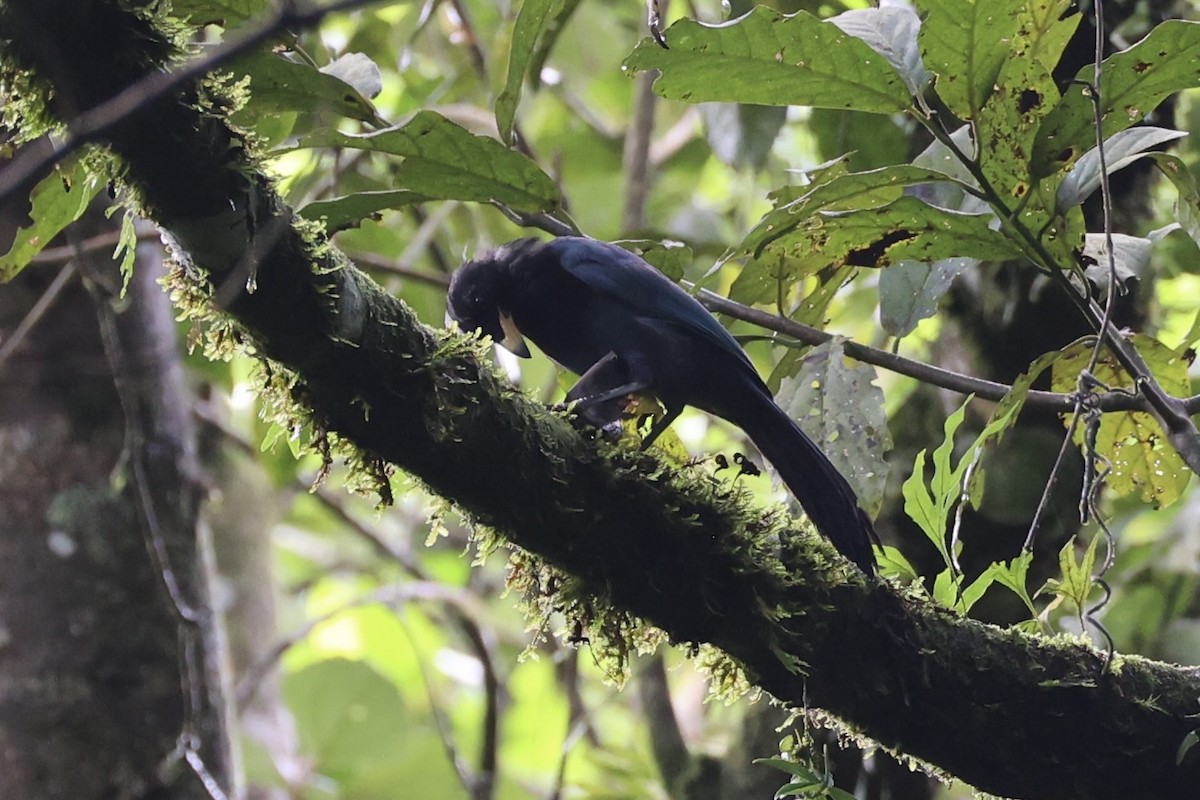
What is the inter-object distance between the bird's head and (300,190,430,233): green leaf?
0.59m

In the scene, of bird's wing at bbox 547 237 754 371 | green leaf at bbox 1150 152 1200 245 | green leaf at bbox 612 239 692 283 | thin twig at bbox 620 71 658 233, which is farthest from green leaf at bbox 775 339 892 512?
thin twig at bbox 620 71 658 233

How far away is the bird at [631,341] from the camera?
239cm

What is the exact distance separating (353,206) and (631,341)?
767 millimetres

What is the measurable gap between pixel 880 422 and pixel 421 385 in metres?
0.97

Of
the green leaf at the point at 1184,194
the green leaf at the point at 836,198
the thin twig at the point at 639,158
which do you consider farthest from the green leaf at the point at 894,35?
the thin twig at the point at 639,158

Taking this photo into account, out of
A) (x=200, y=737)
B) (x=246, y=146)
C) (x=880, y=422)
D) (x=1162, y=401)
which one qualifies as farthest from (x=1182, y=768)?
(x=200, y=737)

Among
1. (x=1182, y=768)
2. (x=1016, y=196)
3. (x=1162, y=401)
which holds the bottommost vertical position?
(x=1182, y=768)

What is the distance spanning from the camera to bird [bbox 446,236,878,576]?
2.39 m

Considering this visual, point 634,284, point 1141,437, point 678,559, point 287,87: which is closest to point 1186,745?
point 1141,437

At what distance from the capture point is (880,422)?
232 centimetres

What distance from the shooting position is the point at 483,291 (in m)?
2.98

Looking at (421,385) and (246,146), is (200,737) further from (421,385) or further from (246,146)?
(246,146)

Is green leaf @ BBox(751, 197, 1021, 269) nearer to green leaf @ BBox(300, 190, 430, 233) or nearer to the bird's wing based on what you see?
the bird's wing

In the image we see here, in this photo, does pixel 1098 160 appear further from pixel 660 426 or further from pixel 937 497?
pixel 660 426
